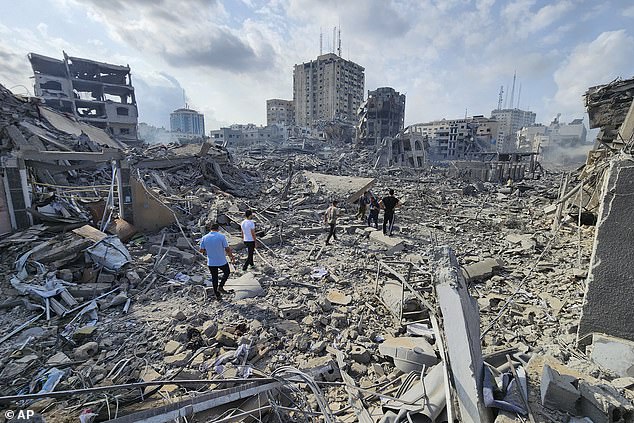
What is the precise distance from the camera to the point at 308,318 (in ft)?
16.0

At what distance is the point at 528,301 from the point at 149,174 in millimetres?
15095

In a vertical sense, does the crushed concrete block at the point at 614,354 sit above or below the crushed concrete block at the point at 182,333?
above

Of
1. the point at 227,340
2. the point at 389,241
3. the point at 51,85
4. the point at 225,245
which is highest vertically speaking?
the point at 51,85

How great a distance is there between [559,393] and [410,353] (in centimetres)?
145

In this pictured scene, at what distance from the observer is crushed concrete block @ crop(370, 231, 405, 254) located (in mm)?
8562

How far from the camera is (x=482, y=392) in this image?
2631mm

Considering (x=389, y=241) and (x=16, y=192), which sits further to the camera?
(x=389, y=241)

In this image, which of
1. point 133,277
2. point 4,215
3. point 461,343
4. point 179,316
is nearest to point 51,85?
point 4,215

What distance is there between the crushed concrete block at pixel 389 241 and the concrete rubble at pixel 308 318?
9cm

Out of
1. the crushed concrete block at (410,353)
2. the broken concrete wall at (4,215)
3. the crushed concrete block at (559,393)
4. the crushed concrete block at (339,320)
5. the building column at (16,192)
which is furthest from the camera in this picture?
the building column at (16,192)

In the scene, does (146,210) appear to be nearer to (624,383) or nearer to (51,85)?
(624,383)

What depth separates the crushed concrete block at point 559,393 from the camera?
247cm

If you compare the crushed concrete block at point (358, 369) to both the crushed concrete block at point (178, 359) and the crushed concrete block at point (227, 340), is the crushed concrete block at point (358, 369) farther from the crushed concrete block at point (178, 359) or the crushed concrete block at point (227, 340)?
the crushed concrete block at point (178, 359)

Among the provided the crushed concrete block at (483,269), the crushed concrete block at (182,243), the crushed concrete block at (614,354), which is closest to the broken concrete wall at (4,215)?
the crushed concrete block at (182,243)
